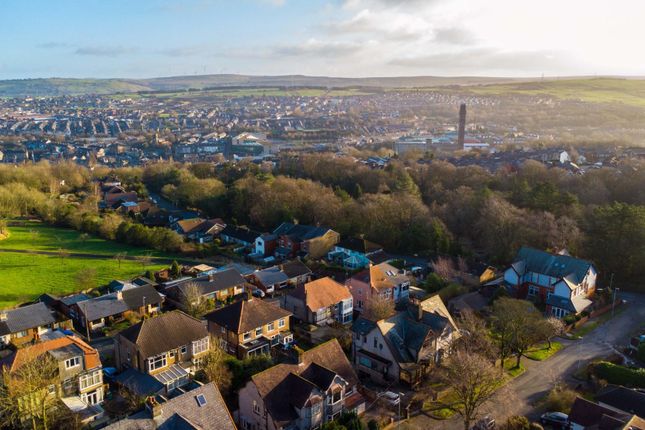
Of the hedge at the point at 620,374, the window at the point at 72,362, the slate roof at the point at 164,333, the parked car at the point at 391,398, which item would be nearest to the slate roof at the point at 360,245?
the slate roof at the point at 164,333

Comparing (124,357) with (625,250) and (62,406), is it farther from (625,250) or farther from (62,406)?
(625,250)

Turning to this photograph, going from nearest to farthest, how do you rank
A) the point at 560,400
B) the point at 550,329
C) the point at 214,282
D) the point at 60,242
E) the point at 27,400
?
the point at 27,400, the point at 560,400, the point at 550,329, the point at 214,282, the point at 60,242

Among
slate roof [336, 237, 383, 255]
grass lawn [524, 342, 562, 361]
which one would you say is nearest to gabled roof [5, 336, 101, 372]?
grass lawn [524, 342, 562, 361]

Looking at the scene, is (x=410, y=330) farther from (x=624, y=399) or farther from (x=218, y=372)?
(x=218, y=372)

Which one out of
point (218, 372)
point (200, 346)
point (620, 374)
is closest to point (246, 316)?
point (200, 346)

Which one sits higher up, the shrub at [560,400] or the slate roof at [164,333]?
the slate roof at [164,333]

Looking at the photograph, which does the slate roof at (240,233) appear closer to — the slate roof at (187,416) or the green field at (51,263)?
the green field at (51,263)
